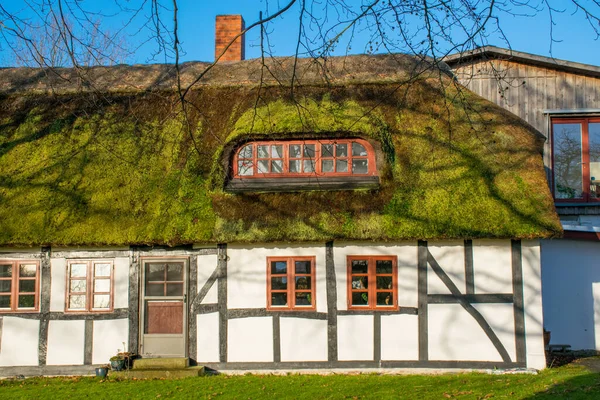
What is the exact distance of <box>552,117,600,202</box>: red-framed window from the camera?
14305mm

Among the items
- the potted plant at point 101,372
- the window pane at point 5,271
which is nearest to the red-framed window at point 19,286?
the window pane at point 5,271

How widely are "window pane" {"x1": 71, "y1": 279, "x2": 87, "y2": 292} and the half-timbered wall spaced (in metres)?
0.19

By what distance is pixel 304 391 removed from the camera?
30.9 feet

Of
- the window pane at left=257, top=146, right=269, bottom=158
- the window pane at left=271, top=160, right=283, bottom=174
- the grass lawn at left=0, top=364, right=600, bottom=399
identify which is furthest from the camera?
the window pane at left=257, top=146, right=269, bottom=158

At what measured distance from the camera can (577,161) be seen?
1438cm

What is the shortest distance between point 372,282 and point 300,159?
266cm

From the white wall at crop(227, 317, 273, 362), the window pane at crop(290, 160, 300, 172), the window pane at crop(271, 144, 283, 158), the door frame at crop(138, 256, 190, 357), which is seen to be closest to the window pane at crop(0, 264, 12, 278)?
the door frame at crop(138, 256, 190, 357)

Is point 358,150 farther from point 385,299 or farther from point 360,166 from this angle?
point 385,299

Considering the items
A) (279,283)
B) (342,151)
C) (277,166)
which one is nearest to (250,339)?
(279,283)

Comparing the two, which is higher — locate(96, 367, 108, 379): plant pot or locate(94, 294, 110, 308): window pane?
locate(94, 294, 110, 308): window pane

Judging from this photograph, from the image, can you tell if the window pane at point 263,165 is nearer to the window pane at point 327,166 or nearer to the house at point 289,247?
the house at point 289,247

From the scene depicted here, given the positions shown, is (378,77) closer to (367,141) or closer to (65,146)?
(367,141)

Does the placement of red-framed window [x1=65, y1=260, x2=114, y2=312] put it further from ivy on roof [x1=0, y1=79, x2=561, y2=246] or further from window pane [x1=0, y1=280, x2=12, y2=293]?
window pane [x1=0, y1=280, x2=12, y2=293]

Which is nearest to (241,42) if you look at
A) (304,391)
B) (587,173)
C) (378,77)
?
(378,77)
